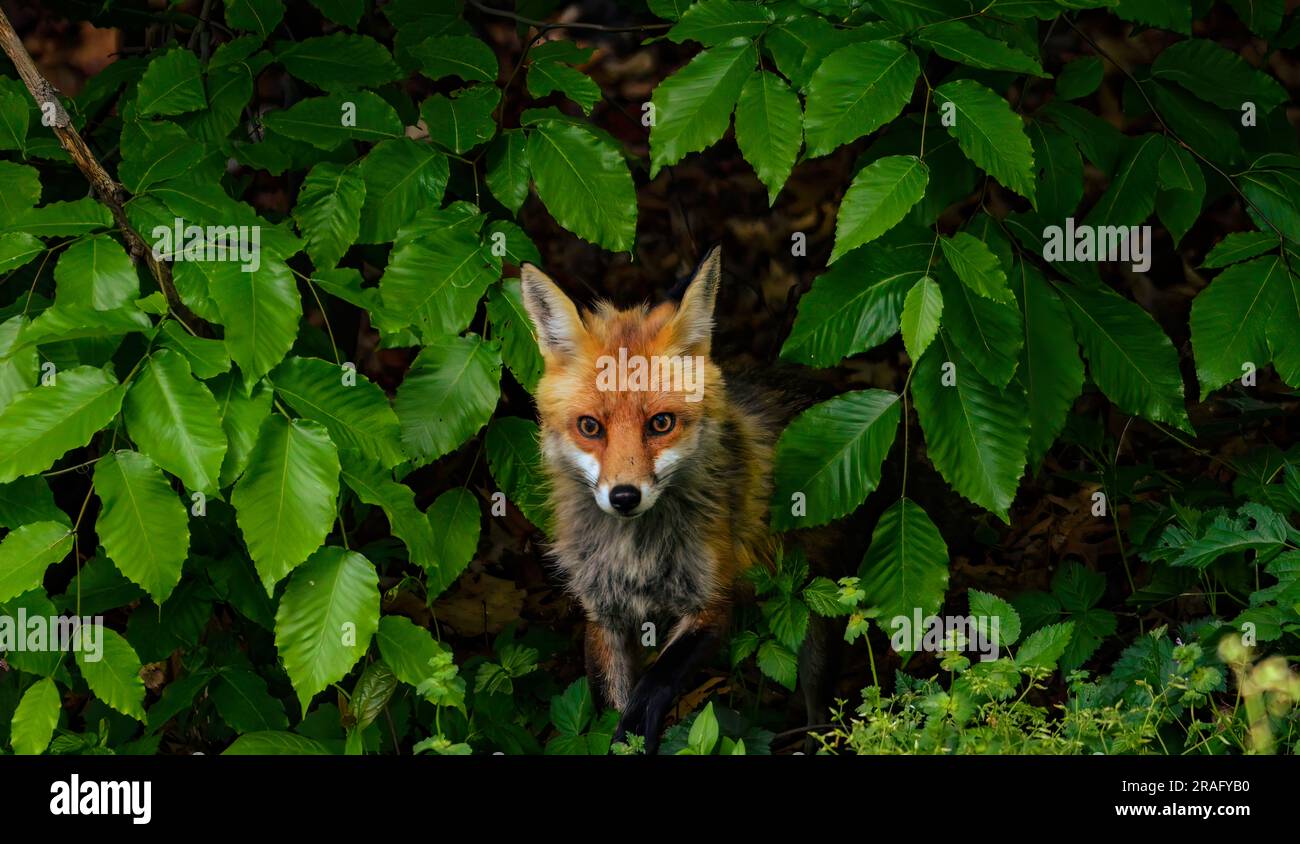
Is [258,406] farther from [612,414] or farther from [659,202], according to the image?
[659,202]

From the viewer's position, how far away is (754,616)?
13.1ft

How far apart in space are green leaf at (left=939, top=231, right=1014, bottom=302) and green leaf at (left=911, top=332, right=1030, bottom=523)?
0.18 metres

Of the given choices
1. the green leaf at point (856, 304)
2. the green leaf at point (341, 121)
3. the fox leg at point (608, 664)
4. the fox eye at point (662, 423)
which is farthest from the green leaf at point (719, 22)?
the fox leg at point (608, 664)

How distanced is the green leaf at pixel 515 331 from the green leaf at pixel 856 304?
30.4 inches

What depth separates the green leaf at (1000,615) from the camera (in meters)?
3.61

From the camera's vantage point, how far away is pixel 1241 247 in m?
3.63

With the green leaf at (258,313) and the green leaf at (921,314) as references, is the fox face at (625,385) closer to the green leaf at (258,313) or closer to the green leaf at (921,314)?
the green leaf at (921,314)

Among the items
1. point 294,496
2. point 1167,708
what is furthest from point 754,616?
point 294,496

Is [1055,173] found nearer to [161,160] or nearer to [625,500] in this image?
[625,500]

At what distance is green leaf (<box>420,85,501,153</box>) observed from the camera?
11.9 feet

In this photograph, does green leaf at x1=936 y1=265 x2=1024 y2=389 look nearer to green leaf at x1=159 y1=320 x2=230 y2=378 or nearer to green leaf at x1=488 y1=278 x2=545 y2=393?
green leaf at x1=488 y1=278 x2=545 y2=393

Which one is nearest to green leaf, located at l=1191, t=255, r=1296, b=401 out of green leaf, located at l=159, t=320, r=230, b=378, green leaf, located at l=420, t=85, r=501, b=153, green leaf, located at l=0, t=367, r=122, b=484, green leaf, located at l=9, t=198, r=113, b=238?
green leaf, located at l=420, t=85, r=501, b=153

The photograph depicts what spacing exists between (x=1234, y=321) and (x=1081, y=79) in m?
0.95

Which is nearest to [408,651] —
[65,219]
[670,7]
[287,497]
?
[287,497]
